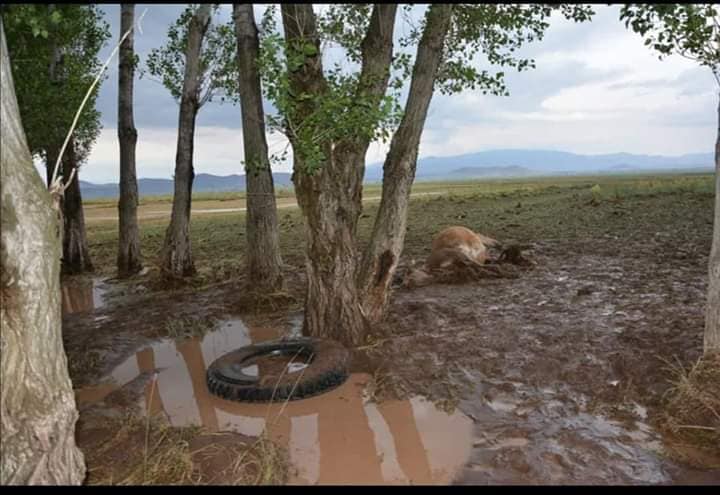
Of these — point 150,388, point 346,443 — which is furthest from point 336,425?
point 150,388

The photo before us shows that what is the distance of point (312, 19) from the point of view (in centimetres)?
738

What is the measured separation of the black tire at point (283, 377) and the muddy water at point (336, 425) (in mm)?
101

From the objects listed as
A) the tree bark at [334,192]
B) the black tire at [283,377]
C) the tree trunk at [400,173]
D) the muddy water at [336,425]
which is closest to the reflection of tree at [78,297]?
the muddy water at [336,425]

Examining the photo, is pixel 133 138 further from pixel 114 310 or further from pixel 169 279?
pixel 114 310

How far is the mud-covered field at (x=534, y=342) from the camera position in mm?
4656

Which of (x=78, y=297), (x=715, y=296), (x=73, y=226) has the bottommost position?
(x=78, y=297)

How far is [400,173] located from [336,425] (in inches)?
152

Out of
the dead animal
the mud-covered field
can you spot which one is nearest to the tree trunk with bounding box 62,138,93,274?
the mud-covered field

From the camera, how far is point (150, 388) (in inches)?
258

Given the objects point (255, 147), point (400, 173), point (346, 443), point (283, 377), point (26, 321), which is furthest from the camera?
point (255, 147)

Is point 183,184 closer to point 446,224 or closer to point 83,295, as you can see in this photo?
point 83,295

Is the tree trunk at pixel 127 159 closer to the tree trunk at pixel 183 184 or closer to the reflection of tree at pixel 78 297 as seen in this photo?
the reflection of tree at pixel 78 297

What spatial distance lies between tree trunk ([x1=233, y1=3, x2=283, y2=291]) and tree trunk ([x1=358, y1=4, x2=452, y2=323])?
2947 millimetres
